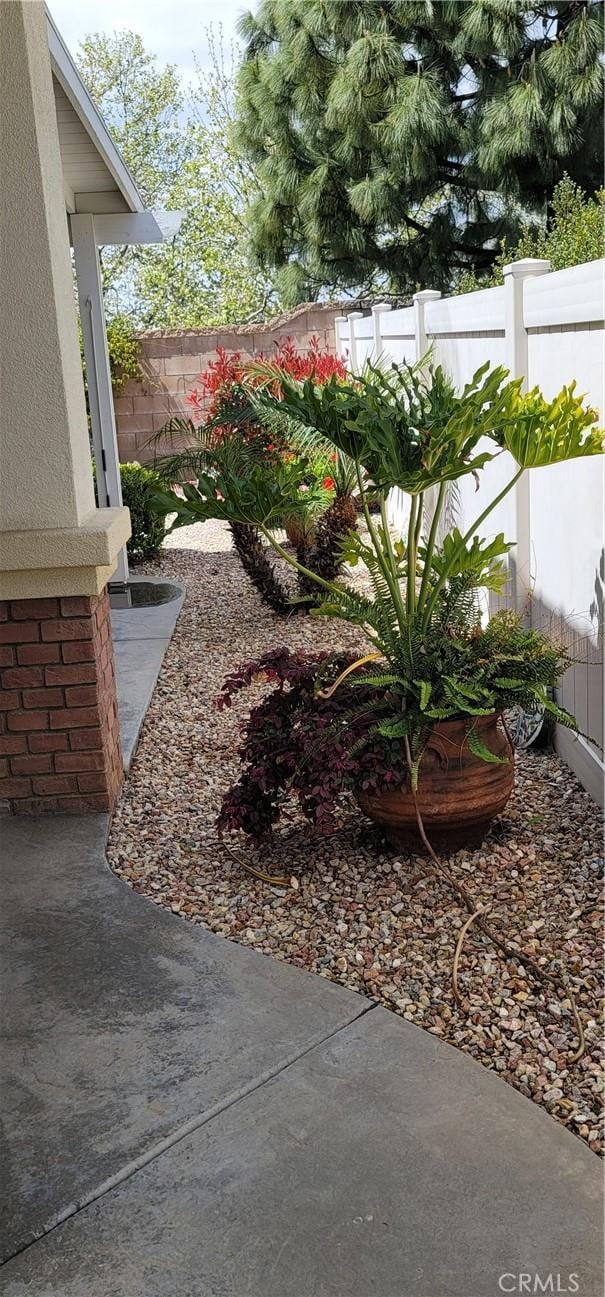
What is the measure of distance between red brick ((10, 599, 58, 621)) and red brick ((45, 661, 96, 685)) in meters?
0.19

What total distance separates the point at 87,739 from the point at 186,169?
22571 millimetres

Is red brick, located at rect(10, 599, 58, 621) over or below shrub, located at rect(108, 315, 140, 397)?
below

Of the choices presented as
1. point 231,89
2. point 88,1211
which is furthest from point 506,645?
point 231,89

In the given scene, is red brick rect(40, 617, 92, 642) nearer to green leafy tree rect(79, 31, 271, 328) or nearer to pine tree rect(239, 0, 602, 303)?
pine tree rect(239, 0, 602, 303)

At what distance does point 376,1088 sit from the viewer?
2.57 meters

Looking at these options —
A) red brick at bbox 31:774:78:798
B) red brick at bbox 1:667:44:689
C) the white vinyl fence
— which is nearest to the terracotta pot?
the white vinyl fence

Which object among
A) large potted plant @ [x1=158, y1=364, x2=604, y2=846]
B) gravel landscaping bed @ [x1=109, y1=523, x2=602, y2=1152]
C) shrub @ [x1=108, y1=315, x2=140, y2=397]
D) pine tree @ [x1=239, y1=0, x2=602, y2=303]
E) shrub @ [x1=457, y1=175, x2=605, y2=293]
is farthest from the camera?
pine tree @ [x1=239, y1=0, x2=602, y2=303]

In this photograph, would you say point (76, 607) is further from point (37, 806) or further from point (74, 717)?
point (37, 806)

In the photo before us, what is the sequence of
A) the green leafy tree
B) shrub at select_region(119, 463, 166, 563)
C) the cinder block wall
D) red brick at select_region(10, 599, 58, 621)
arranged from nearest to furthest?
red brick at select_region(10, 599, 58, 621) < shrub at select_region(119, 463, 166, 563) < the cinder block wall < the green leafy tree

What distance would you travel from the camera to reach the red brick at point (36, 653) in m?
4.11

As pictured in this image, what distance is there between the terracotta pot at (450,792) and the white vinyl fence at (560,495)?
0.44 m

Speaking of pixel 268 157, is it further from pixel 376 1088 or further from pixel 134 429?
pixel 376 1088

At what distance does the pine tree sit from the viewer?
15.4m

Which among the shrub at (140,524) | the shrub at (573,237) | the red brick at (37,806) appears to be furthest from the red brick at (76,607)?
the shrub at (140,524)
